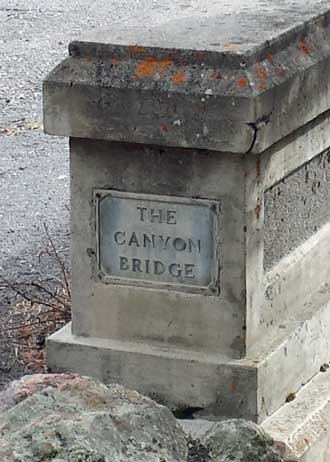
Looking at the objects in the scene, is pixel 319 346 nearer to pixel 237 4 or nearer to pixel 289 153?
pixel 289 153

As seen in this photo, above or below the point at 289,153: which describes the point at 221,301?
below

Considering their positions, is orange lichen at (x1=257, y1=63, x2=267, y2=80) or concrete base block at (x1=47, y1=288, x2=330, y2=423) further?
concrete base block at (x1=47, y1=288, x2=330, y2=423)

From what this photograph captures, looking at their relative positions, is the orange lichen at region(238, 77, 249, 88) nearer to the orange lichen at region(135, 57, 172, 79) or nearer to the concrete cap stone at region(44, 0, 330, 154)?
the concrete cap stone at region(44, 0, 330, 154)

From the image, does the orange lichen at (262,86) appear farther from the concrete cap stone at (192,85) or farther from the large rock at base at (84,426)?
the large rock at base at (84,426)

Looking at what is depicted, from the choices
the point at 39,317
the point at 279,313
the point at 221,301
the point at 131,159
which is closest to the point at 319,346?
the point at 279,313

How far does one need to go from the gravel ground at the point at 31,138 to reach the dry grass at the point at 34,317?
0.04m

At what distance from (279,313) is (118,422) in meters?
1.22

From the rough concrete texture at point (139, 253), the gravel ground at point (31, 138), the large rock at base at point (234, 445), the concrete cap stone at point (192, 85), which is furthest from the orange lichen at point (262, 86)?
the large rock at base at point (234, 445)

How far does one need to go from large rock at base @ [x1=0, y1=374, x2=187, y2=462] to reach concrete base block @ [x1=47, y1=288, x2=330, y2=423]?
0.61 metres

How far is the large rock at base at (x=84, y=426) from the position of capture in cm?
338

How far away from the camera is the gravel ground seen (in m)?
6.55

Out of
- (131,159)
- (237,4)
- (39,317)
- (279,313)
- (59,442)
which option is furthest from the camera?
(39,317)

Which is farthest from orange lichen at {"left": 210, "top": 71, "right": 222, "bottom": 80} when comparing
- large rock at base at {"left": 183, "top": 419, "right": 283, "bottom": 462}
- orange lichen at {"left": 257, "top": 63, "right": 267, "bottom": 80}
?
large rock at base at {"left": 183, "top": 419, "right": 283, "bottom": 462}

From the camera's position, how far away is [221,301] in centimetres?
439
